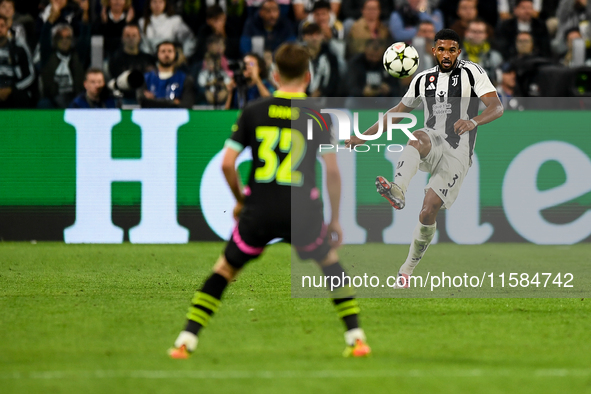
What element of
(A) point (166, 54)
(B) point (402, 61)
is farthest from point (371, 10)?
(B) point (402, 61)

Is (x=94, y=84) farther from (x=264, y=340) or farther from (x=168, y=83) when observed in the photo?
(x=264, y=340)

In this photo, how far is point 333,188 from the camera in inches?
207

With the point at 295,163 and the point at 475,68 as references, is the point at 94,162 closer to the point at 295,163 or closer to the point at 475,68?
the point at 475,68

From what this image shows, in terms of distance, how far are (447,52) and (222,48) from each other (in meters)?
6.20

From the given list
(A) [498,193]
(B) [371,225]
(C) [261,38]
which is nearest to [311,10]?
(C) [261,38]

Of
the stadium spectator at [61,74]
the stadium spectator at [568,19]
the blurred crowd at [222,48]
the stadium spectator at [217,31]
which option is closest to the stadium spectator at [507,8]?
the stadium spectator at [568,19]

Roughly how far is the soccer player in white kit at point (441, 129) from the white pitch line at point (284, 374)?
3.20 m

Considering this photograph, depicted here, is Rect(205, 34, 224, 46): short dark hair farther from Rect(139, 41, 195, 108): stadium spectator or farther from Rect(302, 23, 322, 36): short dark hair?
Rect(302, 23, 322, 36): short dark hair

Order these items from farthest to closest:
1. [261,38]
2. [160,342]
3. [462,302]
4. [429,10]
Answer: [429,10], [261,38], [462,302], [160,342]

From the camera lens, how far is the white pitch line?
4938 millimetres

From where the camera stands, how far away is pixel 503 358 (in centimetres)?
561

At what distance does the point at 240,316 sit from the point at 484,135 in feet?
20.2

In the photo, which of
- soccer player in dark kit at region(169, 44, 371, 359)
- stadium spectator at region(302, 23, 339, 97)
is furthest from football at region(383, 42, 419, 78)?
stadium spectator at region(302, 23, 339, 97)

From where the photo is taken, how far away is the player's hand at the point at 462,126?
8039 mm
